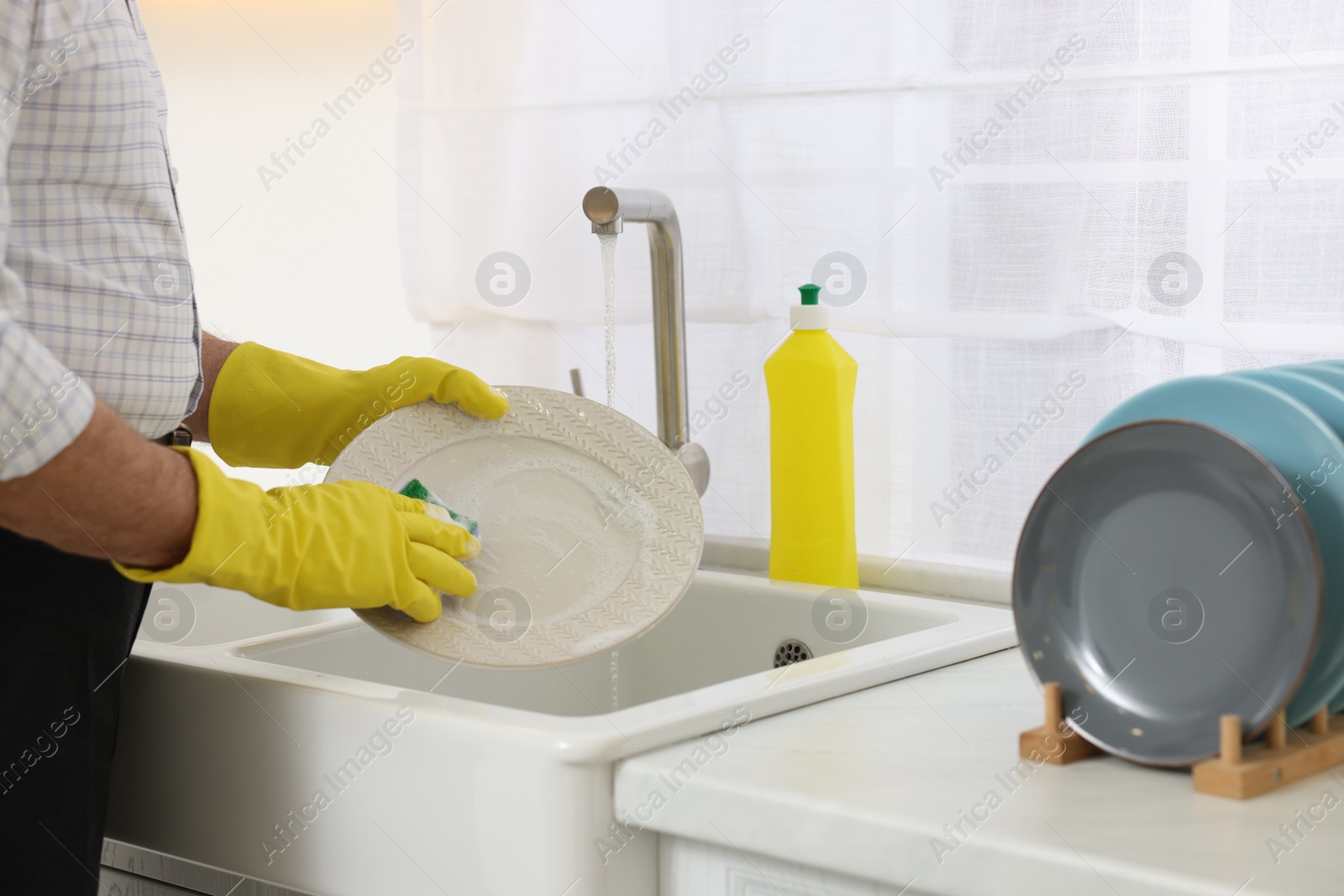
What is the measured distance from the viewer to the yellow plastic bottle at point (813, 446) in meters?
1.14

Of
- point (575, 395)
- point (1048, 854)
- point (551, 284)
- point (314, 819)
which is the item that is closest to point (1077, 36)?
point (575, 395)

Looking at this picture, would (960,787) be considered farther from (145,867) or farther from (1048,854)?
(145,867)

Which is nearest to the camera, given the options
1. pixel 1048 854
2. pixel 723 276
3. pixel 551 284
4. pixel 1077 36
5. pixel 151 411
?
pixel 1048 854

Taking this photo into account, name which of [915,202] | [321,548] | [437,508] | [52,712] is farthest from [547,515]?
[915,202]

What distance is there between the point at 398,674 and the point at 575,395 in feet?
1.02

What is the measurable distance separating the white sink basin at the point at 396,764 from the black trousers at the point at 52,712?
7cm

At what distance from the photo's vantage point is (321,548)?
812 mm

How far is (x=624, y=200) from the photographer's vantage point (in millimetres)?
1101

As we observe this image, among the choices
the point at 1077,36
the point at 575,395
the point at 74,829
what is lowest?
the point at 74,829

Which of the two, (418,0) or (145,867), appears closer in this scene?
(145,867)

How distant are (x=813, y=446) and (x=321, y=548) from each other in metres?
0.49

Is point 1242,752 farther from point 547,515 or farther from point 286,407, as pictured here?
point 286,407

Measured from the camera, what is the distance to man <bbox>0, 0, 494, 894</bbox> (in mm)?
689

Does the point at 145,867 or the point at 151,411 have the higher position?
the point at 151,411
